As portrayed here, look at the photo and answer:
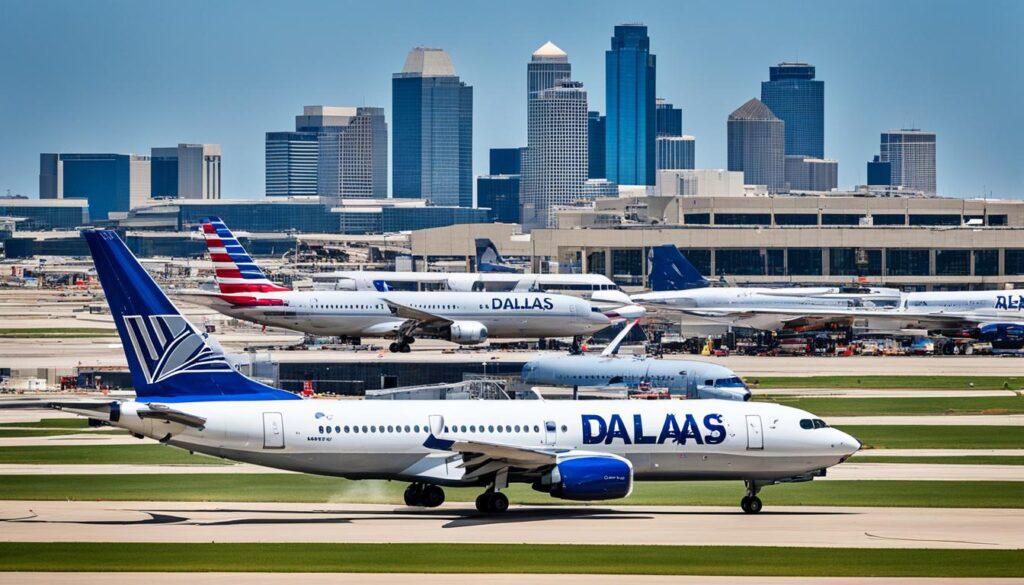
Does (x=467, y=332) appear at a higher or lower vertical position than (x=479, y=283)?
lower

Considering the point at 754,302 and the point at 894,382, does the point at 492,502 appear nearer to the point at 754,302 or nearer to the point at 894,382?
the point at 894,382

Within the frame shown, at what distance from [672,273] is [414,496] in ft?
328

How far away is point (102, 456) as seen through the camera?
65938 mm

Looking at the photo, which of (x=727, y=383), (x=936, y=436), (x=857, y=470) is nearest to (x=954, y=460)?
(x=857, y=470)

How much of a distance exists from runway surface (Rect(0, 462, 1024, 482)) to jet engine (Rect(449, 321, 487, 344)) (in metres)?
55.5

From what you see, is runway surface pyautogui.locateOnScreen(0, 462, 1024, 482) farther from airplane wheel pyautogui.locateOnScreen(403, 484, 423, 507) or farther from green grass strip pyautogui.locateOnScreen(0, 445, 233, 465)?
airplane wheel pyautogui.locateOnScreen(403, 484, 423, 507)

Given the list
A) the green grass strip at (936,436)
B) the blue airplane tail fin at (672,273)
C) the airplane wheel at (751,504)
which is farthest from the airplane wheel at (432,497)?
the blue airplane tail fin at (672,273)

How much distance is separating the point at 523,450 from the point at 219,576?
11157 mm

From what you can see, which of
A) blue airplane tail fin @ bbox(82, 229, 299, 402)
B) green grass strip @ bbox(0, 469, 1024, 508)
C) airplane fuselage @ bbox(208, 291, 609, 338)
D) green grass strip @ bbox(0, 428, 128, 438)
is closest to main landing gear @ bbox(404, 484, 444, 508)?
green grass strip @ bbox(0, 469, 1024, 508)

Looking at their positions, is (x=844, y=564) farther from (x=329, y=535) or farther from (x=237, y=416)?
(x=237, y=416)

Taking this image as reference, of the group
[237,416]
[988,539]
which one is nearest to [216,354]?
[237,416]

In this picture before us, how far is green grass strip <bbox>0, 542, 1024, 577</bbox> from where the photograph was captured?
41.4m

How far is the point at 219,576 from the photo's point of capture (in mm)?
40344

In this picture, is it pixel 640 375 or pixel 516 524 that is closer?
pixel 516 524
